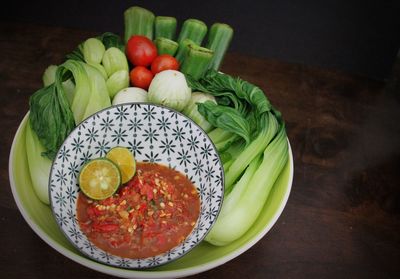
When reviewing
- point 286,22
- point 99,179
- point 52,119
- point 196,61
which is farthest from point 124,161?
point 286,22

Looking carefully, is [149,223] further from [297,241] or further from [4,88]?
[4,88]

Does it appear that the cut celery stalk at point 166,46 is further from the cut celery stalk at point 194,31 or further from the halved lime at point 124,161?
the halved lime at point 124,161

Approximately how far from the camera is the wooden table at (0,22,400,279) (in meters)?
1.30

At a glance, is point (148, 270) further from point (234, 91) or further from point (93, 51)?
point (93, 51)

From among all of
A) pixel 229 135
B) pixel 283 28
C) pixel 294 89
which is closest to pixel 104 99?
pixel 229 135

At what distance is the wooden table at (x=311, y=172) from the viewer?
1.30 m

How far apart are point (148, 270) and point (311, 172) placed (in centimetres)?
79

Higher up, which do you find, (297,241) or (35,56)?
(35,56)

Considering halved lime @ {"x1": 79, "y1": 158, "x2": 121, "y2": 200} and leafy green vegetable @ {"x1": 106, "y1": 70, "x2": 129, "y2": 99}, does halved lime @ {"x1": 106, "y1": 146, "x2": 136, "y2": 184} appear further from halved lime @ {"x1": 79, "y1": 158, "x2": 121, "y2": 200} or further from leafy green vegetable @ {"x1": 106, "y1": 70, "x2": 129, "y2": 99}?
leafy green vegetable @ {"x1": 106, "y1": 70, "x2": 129, "y2": 99}

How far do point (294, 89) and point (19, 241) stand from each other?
132 cm

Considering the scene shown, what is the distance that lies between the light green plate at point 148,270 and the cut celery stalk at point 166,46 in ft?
1.88

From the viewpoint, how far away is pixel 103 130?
1274mm

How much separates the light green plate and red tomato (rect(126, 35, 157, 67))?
0.46 meters

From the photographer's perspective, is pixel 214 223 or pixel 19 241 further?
pixel 19 241
